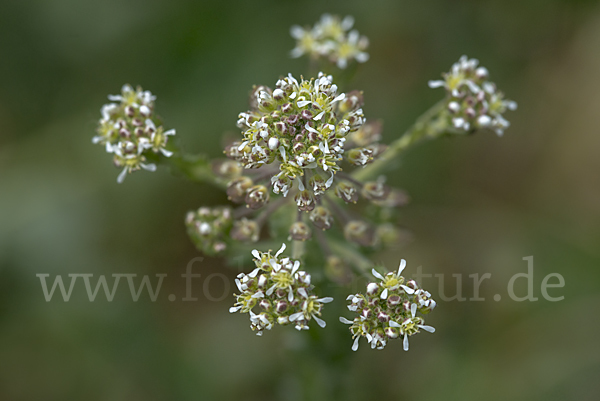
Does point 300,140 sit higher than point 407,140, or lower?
lower

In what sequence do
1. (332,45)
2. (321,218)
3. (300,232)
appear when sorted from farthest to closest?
(332,45) → (300,232) → (321,218)

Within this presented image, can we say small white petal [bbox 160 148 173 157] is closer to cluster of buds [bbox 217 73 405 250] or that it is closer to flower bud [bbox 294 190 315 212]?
cluster of buds [bbox 217 73 405 250]

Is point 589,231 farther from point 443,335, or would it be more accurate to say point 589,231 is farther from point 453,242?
point 443,335

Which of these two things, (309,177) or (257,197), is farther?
(257,197)

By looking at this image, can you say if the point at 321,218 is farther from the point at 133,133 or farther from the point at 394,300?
the point at 133,133

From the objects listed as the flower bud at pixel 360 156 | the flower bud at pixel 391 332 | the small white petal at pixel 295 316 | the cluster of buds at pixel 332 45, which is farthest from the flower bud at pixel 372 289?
the cluster of buds at pixel 332 45

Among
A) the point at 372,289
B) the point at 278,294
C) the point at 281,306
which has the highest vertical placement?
the point at 372,289

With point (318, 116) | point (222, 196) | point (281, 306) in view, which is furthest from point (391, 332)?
point (222, 196)

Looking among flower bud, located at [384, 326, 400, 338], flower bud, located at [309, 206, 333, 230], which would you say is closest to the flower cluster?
flower bud, located at [309, 206, 333, 230]
